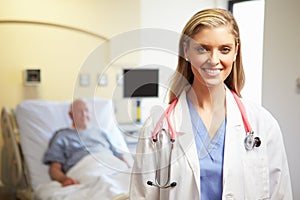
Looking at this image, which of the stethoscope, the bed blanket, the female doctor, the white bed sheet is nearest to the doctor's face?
the female doctor

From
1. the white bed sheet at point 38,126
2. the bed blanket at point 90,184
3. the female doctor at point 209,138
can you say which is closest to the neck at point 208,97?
the female doctor at point 209,138

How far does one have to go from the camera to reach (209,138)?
100 centimetres

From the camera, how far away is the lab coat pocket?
0.98 m

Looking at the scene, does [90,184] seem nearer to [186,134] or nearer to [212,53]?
[186,134]

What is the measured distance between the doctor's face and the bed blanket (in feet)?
2.13

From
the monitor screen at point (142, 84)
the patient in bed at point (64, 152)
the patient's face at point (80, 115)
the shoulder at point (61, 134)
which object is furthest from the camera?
the shoulder at point (61, 134)

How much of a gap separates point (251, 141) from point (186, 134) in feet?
0.55

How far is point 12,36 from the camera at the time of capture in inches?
90.2

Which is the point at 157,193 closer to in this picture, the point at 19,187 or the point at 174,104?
the point at 174,104

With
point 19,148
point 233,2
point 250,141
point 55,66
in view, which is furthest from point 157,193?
point 55,66

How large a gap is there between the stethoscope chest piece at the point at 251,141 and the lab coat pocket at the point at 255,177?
4 centimetres

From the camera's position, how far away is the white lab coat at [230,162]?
0.94 metres

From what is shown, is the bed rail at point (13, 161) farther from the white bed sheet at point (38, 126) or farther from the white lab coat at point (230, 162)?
the white lab coat at point (230, 162)

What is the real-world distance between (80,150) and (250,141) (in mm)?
1352
